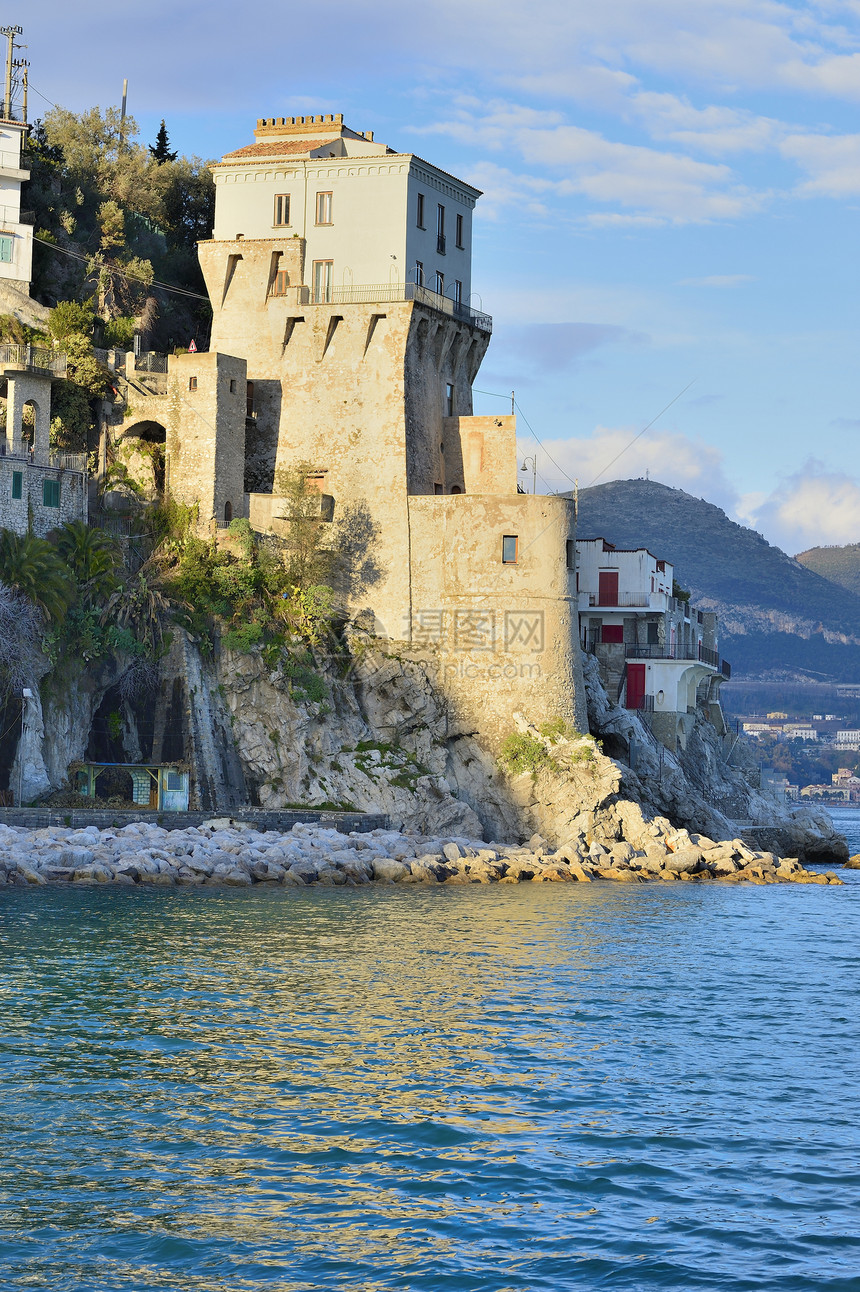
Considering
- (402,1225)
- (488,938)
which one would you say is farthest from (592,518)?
(402,1225)

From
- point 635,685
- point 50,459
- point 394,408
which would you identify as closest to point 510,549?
point 394,408

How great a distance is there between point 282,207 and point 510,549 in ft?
43.1

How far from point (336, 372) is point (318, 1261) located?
3672 centimetres

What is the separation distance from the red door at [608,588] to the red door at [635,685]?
2.37 metres

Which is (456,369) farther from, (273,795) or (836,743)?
(836,743)

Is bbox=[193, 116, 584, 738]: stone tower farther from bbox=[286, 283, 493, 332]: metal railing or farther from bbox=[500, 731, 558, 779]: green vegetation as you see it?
bbox=[500, 731, 558, 779]: green vegetation

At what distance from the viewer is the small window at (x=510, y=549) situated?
44.1 meters

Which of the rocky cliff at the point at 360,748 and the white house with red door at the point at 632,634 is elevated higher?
the white house with red door at the point at 632,634

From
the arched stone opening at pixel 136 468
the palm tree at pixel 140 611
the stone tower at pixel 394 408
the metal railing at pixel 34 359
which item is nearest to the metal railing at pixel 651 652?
the stone tower at pixel 394 408

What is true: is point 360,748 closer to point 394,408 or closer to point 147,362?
point 394,408

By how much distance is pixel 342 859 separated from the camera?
34969mm

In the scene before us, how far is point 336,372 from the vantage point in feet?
150

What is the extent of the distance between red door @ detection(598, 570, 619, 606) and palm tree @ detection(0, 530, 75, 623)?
68.8 feet

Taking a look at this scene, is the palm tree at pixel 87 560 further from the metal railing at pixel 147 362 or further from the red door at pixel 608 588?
the red door at pixel 608 588
